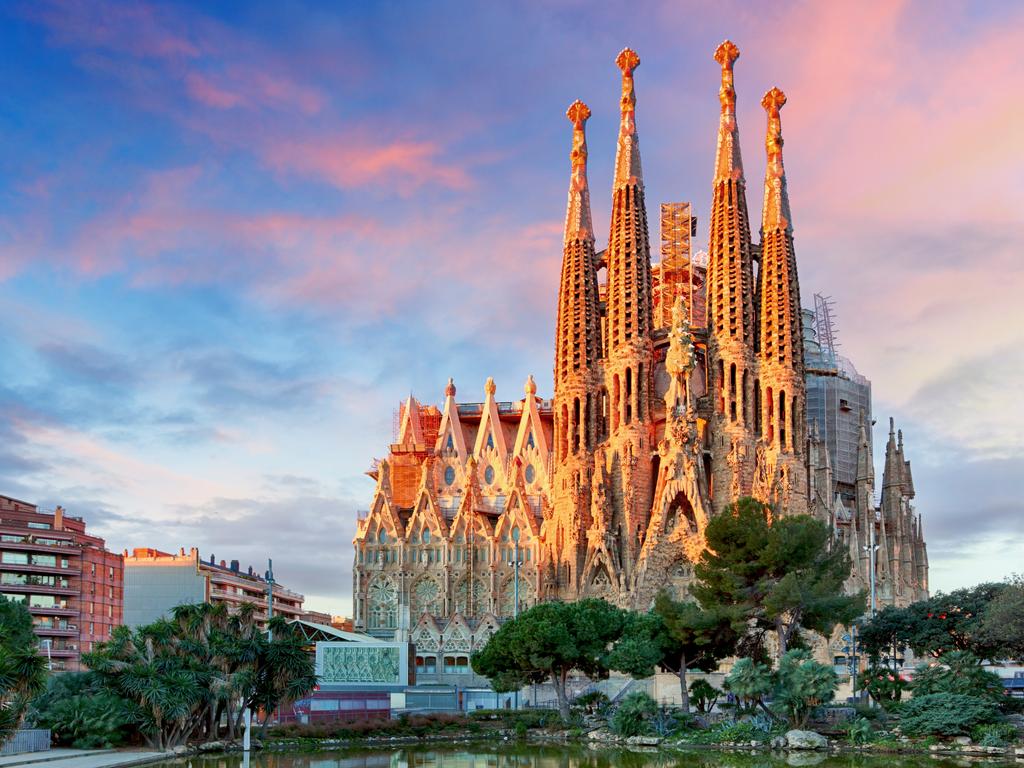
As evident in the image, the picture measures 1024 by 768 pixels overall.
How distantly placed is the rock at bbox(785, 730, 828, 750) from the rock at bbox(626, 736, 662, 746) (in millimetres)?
5007

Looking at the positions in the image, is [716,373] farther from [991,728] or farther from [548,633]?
[991,728]

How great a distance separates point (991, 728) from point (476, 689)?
27.3 metres

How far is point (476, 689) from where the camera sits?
2511 inches

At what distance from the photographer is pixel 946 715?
4397 cm

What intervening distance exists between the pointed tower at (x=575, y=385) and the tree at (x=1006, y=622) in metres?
32.8

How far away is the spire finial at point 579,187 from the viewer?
89938mm

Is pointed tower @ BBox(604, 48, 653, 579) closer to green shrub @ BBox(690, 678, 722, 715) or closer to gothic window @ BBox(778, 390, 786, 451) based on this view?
gothic window @ BBox(778, 390, 786, 451)

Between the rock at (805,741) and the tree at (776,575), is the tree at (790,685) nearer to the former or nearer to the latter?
the rock at (805,741)

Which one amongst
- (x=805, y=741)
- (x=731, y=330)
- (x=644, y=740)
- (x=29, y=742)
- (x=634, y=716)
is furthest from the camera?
(x=731, y=330)

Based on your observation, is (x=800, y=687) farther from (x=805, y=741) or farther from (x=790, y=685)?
(x=805, y=741)

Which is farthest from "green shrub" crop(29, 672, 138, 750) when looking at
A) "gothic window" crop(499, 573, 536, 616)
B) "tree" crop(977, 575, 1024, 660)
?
"gothic window" crop(499, 573, 536, 616)

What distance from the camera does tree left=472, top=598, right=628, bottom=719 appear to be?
5269 cm

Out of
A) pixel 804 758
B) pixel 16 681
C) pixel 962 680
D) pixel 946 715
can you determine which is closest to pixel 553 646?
pixel 804 758

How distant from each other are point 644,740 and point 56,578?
147 feet
